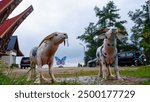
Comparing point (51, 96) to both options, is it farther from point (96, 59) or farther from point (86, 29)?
point (96, 59)

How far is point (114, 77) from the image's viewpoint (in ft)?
16.3

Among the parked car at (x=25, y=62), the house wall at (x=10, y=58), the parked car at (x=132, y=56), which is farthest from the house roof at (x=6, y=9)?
the parked car at (x=132, y=56)

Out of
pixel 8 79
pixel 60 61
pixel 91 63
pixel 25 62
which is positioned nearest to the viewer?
pixel 8 79

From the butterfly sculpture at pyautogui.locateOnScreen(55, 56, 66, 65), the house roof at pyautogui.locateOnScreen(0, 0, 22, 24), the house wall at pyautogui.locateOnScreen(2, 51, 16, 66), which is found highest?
the house roof at pyautogui.locateOnScreen(0, 0, 22, 24)

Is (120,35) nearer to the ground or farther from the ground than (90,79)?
farther from the ground

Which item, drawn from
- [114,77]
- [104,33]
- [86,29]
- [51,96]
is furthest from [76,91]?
[114,77]

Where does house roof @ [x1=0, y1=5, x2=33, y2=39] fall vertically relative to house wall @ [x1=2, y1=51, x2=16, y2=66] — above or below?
above

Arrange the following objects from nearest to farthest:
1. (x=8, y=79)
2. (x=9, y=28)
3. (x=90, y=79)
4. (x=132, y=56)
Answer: (x=8, y=79) → (x=90, y=79) → (x=9, y=28) → (x=132, y=56)

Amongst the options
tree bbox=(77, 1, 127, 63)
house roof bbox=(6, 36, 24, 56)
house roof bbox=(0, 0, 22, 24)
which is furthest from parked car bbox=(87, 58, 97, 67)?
house roof bbox=(0, 0, 22, 24)

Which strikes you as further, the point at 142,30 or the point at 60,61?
the point at 142,30

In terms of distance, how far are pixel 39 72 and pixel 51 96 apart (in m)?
1.58

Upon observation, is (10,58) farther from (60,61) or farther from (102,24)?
(102,24)

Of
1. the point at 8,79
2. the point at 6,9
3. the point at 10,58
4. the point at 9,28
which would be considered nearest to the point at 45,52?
the point at 10,58

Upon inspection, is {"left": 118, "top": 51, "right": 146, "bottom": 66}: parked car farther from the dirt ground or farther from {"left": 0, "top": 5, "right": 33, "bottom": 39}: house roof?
{"left": 0, "top": 5, "right": 33, "bottom": 39}: house roof
